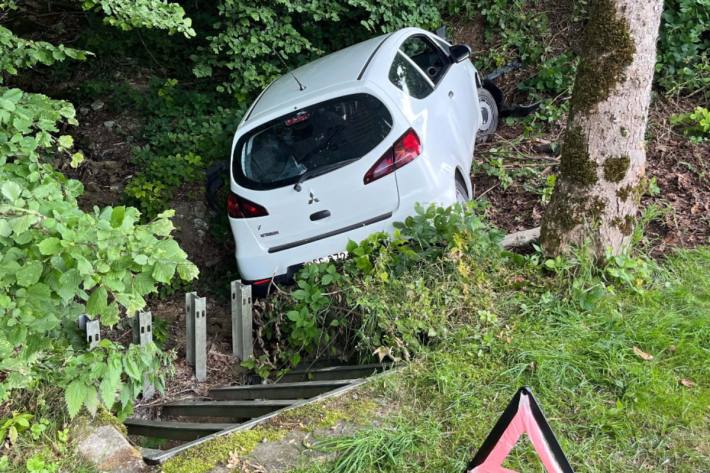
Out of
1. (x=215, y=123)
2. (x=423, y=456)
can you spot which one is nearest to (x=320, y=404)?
(x=423, y=456)

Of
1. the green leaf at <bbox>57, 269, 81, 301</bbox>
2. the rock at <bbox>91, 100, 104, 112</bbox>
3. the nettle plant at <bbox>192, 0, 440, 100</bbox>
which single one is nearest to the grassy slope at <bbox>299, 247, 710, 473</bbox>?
the green leaf at <bbox>57, 269, 81, 301</bbox>

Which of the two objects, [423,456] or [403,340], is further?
[403,340]

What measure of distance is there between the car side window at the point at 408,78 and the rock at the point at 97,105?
4957 millimetres

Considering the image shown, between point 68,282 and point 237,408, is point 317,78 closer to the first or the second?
point 237,408

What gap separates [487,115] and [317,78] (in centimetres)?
285

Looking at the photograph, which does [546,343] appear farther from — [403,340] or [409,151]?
[409,151]


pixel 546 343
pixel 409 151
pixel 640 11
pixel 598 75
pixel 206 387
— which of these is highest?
pixel 640 11

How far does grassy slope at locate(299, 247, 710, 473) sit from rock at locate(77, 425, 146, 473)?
84cm

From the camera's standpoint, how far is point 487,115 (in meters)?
7.64

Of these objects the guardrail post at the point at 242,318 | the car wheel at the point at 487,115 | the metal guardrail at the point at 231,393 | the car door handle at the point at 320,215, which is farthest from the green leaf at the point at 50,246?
the car wheel at the point at 487,115

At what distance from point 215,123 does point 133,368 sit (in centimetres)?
495

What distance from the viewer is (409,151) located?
191 inches

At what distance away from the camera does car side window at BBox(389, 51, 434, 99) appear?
5.35 metres

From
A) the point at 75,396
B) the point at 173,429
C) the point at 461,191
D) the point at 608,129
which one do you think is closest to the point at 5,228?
the point at 75,396
